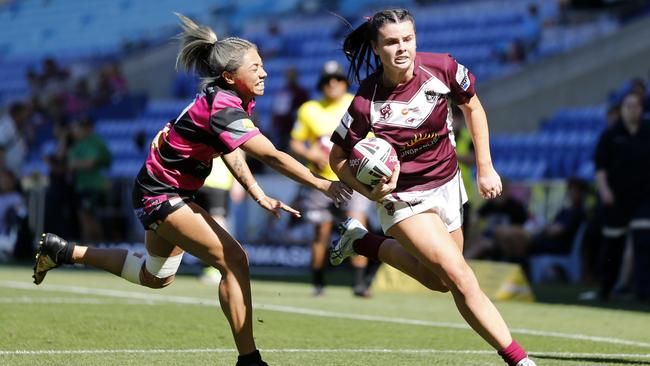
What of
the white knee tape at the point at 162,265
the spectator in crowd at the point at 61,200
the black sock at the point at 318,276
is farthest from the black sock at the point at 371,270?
the spectator in crowd at the point at 61,200

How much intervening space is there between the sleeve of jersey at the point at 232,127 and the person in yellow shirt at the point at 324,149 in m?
5.16

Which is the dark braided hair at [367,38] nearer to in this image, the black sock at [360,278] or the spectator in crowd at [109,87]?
the black sock at [360,278]

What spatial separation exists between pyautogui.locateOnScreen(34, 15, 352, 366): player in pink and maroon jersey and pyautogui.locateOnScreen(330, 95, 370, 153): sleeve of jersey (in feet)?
1.46

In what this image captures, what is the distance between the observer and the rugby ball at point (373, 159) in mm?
6145

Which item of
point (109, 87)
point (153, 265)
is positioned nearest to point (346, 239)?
point (153, 265)

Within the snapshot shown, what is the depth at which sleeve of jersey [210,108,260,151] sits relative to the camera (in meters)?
6.14

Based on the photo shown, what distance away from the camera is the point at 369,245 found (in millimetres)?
7598

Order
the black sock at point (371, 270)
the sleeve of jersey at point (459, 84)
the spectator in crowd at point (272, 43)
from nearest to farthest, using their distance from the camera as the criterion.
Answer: the sleeve of jersey at point (459, 84)
the black sock at point (371, 270)
the spectator in crowd at point (272, 43)

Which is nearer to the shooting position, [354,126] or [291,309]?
[354,126]

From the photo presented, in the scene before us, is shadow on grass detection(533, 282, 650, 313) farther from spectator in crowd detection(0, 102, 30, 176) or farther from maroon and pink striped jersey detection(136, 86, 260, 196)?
spectator in crowd detection(0, 102, 30, 176)

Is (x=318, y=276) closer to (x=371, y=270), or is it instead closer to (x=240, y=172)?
(x=371, y=270)

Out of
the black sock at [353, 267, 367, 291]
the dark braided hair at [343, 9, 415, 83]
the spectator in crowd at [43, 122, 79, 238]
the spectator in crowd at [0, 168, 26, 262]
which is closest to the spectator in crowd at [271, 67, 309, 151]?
the spectator in crowd at [43, 122, 79, 238]

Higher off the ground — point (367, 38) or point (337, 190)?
point (367, 38)

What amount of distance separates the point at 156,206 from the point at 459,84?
5.58 ft
